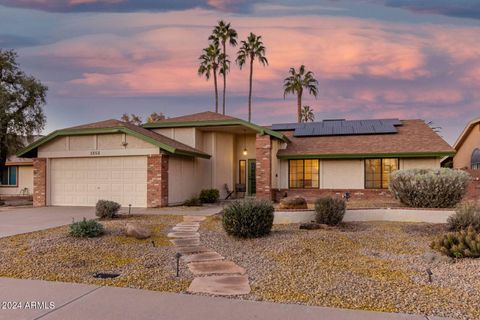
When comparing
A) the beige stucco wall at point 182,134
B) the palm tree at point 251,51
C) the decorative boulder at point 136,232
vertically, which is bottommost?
the decorative boulder at point 136,232

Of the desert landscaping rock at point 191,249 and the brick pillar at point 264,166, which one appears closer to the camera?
the desert landscaping rock at point 191,249

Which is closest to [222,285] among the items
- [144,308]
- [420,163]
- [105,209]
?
[144,308]

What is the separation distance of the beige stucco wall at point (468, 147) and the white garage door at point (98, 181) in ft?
68.8

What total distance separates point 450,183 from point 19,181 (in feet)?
94.9

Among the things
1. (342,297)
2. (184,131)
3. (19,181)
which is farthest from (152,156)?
(19,181)

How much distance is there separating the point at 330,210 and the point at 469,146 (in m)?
19.9

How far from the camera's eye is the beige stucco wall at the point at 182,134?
1958cm

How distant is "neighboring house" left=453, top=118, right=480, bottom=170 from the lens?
2352 cm

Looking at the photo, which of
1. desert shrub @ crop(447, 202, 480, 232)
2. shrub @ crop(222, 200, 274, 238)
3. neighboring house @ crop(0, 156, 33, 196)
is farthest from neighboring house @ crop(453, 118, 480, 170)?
neighboring house @ crop(0, 156, 33, 196)

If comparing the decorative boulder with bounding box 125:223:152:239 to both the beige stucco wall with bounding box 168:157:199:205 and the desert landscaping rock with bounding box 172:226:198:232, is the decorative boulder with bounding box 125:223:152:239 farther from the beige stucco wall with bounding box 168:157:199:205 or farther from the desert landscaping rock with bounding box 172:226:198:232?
the beige stucco wall with bounding box 168:157:199:205

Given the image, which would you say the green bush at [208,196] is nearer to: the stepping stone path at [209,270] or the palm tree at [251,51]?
the stepping stone path at [209,270]

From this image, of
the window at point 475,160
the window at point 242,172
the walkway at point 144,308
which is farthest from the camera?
the window at point 475,160

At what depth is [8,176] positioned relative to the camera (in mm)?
28875

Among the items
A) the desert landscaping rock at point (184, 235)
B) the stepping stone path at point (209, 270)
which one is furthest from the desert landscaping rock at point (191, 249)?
the desert landscaping rock at point (184, 235)
